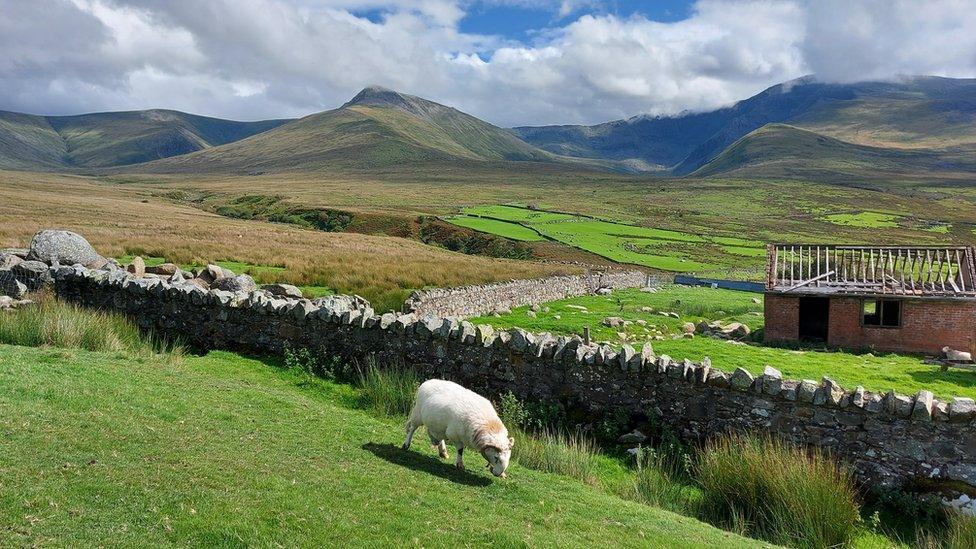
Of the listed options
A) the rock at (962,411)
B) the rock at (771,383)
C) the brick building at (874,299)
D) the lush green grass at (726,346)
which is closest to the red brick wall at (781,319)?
the brick building at (874,299)

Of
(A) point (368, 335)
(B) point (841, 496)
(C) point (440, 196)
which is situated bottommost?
(B) point (841, 496)

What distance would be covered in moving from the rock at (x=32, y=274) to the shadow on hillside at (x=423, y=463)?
1494 centimetres

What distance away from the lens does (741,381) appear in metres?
11.1

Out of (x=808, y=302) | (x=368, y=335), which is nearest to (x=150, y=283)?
(x=368, y=335)

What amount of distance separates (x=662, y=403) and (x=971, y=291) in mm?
24602

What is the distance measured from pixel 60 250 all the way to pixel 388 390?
15.9 m

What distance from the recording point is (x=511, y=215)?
10962 cm

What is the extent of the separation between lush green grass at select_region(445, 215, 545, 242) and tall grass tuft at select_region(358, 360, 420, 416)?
63.6m

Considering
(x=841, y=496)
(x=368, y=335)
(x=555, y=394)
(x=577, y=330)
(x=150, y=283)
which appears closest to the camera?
(x=841, y=496)

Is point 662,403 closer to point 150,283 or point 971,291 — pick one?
point 150,283

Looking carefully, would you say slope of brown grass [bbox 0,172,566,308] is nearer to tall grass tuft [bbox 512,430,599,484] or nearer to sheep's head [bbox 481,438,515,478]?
tall grass tuft [bbox 512,430,599,484]

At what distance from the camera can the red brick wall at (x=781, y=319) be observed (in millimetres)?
28938

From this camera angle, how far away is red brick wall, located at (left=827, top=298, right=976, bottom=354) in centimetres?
2698

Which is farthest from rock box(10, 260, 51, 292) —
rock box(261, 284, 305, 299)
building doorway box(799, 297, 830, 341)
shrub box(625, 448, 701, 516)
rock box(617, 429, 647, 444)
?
building doorway box(799, 297, 830, 341)
